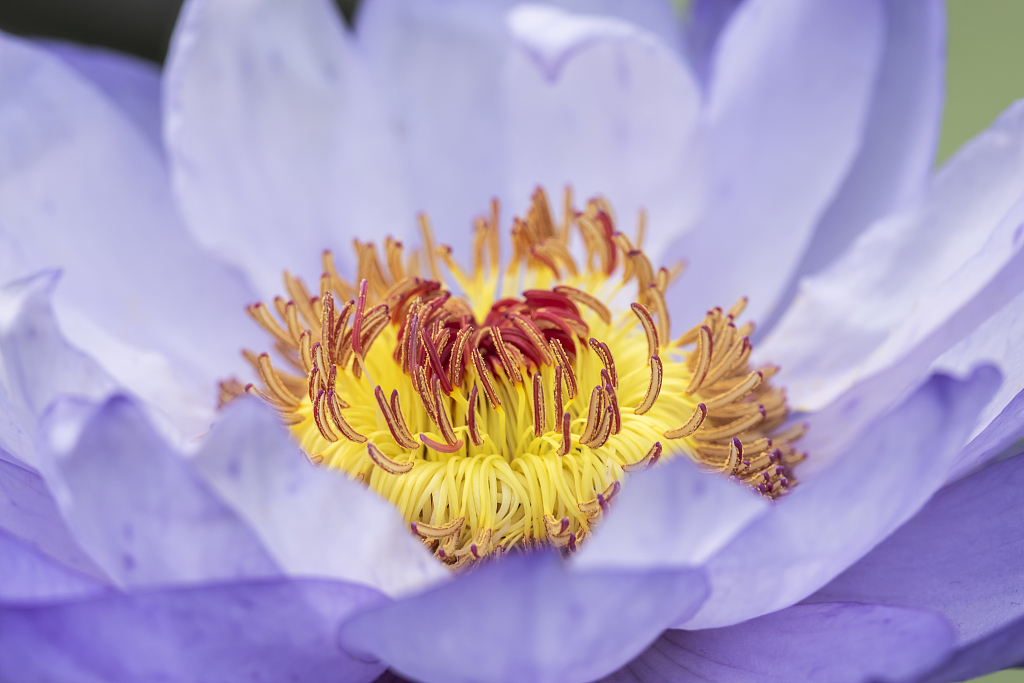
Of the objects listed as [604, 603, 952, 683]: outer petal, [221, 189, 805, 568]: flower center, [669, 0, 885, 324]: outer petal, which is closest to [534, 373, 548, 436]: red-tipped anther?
[221, 189, 805, 568]: flower center

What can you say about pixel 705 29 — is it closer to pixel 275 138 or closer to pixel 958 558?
pixel 275 138

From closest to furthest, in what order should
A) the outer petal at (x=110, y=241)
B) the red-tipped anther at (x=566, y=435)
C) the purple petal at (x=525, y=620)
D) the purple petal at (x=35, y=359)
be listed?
1. the purple petal at (x=525, y=620)
2. the purple petal at (x=35, y=359)
3. the red-tipped anther at (x=566, y=435)
4. the outer petal at (x=110, y=241)

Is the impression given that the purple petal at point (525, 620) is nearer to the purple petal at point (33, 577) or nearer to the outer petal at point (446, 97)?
the purple petal at point (33, 577)

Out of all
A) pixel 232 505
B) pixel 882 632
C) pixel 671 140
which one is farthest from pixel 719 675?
pixel 671 140

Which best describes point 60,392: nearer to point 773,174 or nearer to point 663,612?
point 663,612

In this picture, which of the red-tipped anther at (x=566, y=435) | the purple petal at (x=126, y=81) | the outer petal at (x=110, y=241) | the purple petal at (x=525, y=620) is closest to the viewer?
the purple petal at (x=525, y=620)

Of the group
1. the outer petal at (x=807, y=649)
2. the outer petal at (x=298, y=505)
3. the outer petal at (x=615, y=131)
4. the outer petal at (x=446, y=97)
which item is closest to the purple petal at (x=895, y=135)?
the outer petal at (x=615, y=131)
